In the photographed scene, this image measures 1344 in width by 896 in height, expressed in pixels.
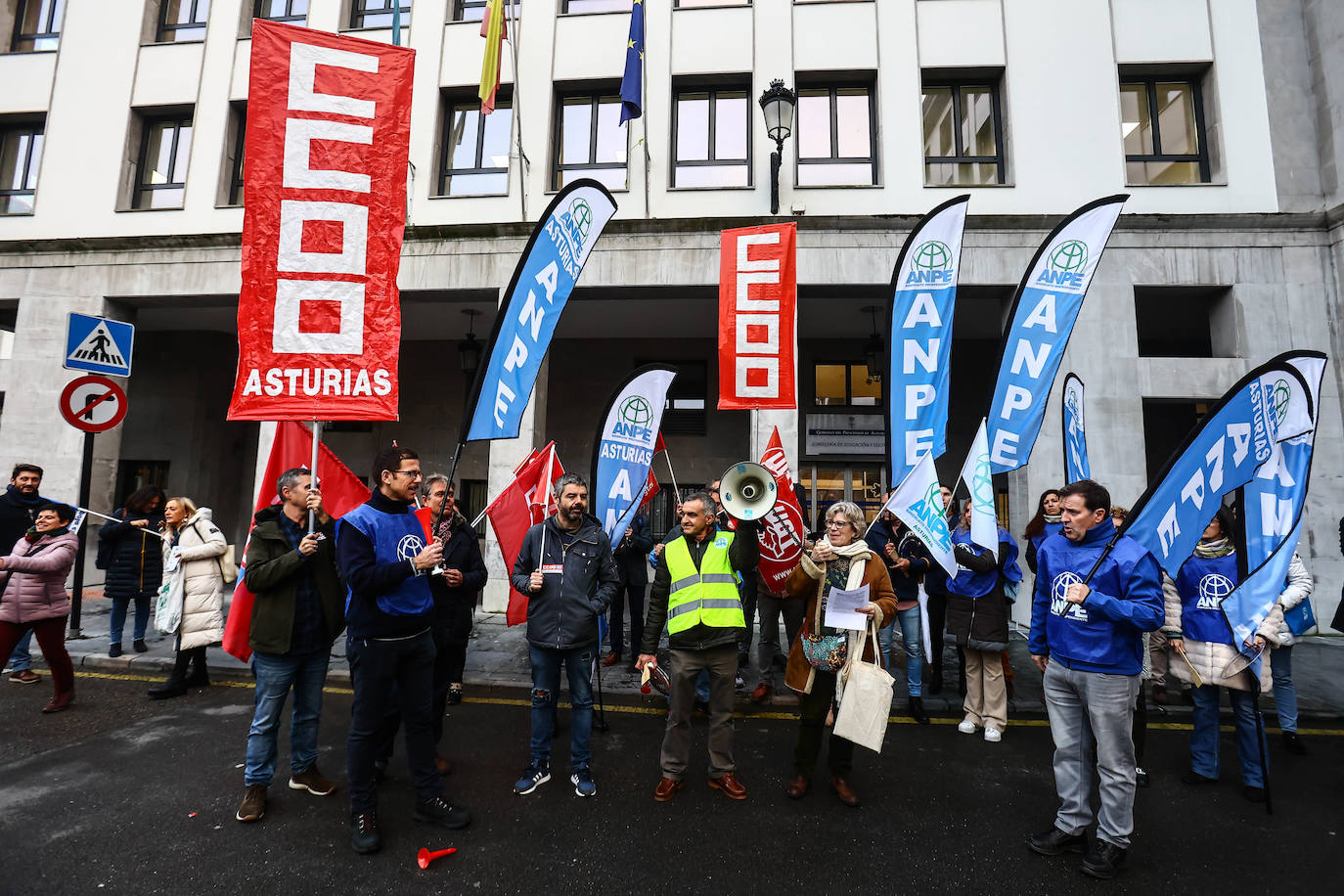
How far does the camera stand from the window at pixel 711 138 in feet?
37.7

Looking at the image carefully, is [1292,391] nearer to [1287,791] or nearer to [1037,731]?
[1287,791]

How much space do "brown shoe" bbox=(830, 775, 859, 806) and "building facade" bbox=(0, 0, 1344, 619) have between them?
6.75 m

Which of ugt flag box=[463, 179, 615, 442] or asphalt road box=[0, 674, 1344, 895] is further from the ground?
ugt flag box=[463, 179, 615, 442]

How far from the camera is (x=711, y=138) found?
11.6 meters

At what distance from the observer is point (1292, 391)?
4562mm

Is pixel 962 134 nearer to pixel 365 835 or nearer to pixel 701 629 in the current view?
pixel 701 629

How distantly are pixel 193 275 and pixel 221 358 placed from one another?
429 centimetres

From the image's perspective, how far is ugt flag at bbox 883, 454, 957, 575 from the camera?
483cm

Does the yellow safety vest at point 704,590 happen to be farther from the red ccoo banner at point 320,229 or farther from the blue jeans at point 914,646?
the blue jeans at point 914,646

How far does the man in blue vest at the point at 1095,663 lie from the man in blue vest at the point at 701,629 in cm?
196

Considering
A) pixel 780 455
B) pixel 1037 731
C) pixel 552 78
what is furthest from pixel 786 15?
pixel 1037 731

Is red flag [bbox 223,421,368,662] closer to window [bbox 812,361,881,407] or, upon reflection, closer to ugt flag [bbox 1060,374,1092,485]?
ugt flag [bbox 1060,374,1092,485]

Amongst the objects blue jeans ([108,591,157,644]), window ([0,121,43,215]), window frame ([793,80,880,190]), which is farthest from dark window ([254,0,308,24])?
blue jeans ([108,591,157,644])

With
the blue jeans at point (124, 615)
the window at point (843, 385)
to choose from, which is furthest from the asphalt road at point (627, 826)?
the window at point (843, 385)
